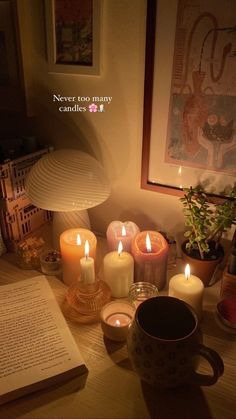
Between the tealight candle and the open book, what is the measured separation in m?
0.07

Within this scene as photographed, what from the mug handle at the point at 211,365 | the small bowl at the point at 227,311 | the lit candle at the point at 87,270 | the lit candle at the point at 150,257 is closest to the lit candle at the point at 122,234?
the lit candle at the point at 150,257

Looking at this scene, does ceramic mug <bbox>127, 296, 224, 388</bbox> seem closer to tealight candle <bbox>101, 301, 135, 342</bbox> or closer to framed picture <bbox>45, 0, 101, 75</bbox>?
tealight candle <bbox>101, 301, 135, 342</bbox>

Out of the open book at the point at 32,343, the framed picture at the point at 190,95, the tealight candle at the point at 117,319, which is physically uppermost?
the framed picture at the point at 190,95

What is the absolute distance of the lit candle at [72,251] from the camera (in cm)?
81

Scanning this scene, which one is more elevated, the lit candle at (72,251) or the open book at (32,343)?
the lit candle at (72,251)

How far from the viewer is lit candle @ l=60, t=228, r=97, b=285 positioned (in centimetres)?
81

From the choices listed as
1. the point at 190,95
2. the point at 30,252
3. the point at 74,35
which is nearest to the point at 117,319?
the point at 30,252

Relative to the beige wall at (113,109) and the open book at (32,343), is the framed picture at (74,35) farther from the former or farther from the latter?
the open book at (32,343)

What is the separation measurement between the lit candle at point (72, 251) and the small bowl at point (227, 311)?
1.02ft

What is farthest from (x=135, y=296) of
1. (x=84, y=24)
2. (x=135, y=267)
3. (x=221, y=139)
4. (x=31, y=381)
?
(x=84, y=24)

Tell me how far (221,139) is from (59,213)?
442mm

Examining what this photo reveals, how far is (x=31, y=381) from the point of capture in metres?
0.59

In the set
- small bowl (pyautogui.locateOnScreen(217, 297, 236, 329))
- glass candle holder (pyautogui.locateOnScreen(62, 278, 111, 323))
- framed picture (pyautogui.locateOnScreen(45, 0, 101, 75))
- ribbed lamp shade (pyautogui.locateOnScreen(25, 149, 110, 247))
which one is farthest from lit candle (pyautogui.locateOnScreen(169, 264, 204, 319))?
framed picture (pyautogui.locateOnScreen(45, 0, 101, 75))

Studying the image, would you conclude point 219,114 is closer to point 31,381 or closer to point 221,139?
point 221,139
